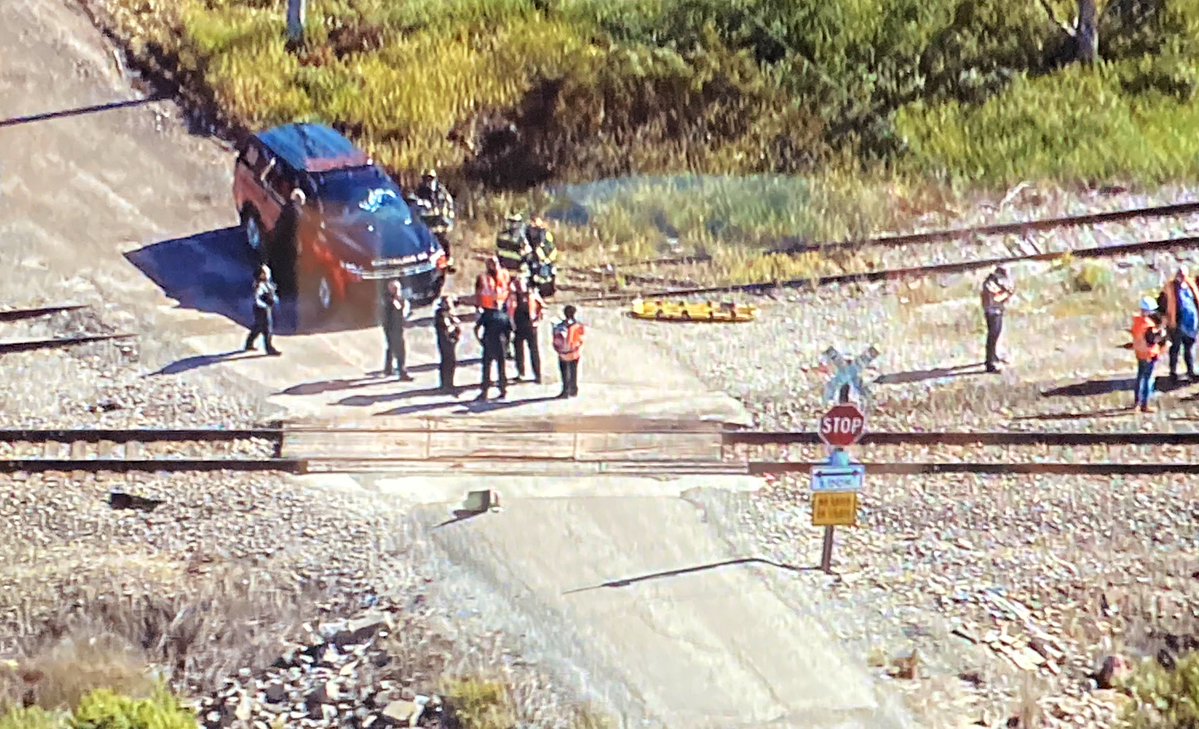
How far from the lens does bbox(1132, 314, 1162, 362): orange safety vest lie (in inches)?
265

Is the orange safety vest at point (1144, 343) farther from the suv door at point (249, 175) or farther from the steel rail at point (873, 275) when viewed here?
the suv door at point (249, 175)

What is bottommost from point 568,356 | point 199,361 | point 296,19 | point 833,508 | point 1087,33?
point 833,508

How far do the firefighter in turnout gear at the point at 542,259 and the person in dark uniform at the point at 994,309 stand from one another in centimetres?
187

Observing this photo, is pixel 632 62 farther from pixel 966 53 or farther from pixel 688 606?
pixel 688 606

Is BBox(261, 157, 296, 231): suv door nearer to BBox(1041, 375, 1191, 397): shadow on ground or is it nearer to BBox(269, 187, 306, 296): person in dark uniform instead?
BBox(269, 187, 306, 296): person in dark uniform

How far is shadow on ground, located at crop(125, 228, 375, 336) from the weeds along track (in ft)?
3.54

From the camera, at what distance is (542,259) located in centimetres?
688

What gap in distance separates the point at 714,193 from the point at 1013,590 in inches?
83.7

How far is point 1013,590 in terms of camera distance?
6.46 meters

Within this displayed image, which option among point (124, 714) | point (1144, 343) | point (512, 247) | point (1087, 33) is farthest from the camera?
point (1087, 33)

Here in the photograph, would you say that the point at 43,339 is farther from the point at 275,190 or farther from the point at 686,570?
the point at 686,570

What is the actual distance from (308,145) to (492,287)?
3.28ft

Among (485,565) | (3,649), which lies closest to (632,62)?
(485,565)

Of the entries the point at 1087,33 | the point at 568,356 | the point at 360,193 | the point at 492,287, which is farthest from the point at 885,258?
the point at 360,193
